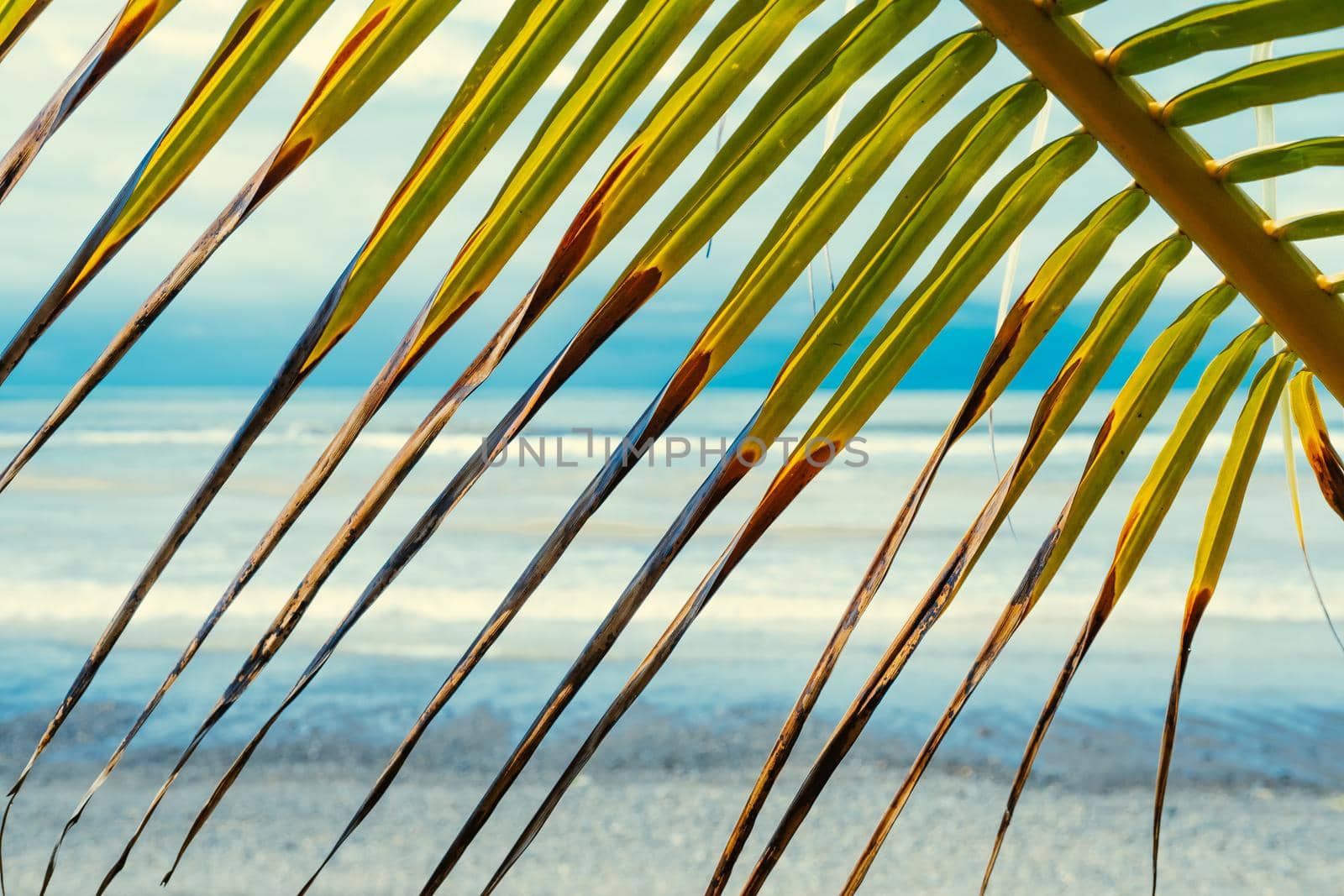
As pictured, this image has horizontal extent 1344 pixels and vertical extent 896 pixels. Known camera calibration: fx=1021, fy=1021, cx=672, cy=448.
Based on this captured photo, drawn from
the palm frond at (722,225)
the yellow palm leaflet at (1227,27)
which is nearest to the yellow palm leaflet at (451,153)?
the palm frond at (722,225)

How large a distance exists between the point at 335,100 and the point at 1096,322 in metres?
0.33

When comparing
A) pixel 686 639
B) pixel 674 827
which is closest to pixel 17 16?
pixel 674 827

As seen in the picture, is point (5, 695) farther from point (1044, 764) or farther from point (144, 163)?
point (144, 163)

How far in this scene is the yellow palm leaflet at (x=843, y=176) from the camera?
38cm

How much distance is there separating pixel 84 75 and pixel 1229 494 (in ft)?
1.72

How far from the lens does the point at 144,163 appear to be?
1.03 feet

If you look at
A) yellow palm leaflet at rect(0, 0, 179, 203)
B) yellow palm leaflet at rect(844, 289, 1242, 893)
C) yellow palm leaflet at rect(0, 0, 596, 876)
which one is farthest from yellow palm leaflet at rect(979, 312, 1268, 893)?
yellow palm leaflet at rect(0, 0, 179, 203)

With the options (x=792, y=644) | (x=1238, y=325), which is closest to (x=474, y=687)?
(x=792, y=644)

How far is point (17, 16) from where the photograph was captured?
0.28 meters

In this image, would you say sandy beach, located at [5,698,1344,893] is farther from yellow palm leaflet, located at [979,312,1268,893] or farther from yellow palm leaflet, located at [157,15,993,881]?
yellow palm leaflet, located at [157,15,993,881]

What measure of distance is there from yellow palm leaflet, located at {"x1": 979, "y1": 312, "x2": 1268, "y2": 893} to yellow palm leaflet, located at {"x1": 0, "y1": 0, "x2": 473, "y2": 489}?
0.37 m

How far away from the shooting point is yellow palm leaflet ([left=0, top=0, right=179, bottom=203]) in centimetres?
28

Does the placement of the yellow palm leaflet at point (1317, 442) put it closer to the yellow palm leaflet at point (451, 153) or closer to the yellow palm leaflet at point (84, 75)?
the yellow palm leaflet at point (451, 153)

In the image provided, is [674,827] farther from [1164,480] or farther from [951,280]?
[951,280]
